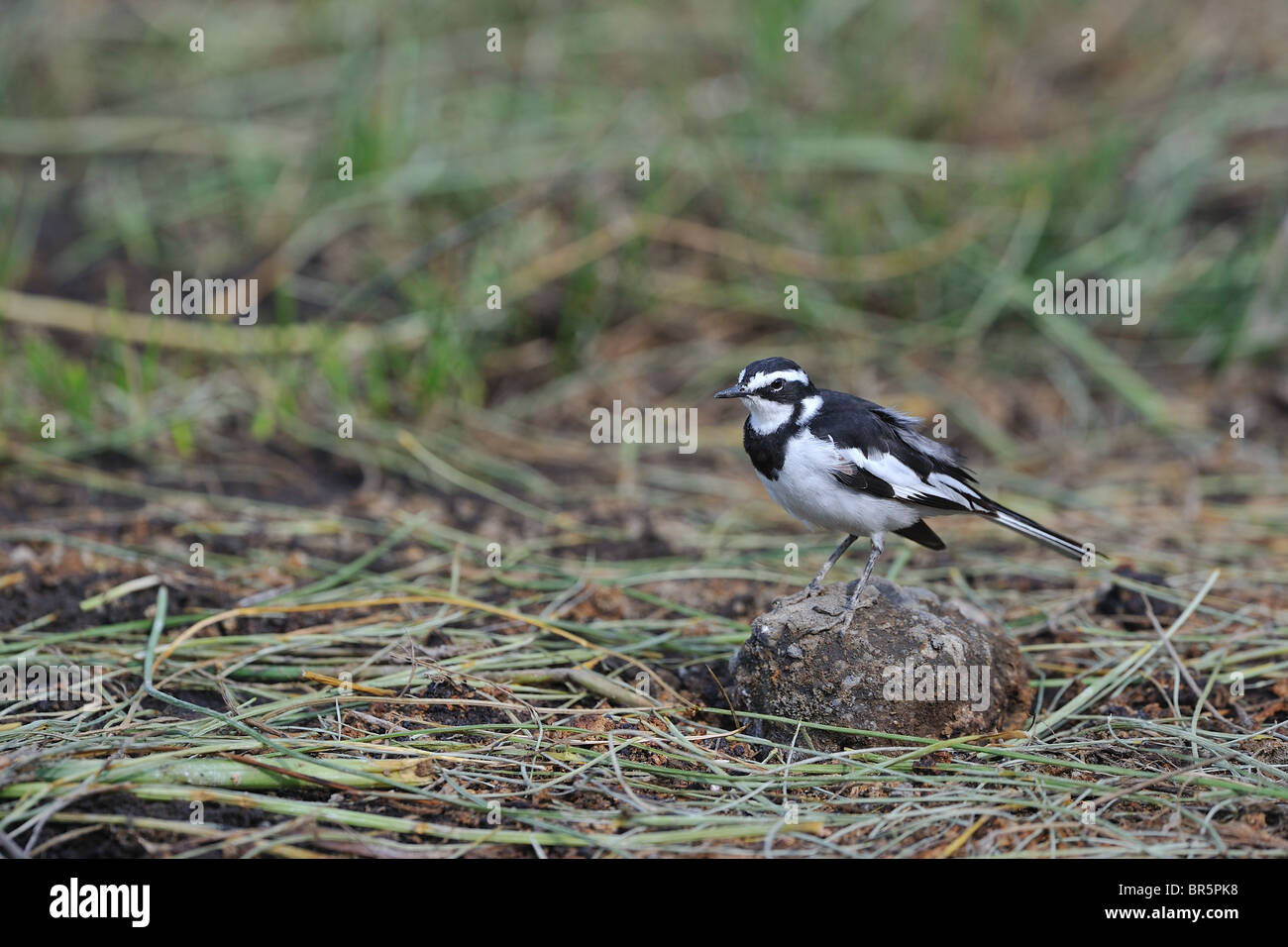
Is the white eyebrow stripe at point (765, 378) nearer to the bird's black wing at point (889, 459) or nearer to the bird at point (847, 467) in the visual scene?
the bird at point (847, 467)

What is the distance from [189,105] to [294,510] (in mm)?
4290

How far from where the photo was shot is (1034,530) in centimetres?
390

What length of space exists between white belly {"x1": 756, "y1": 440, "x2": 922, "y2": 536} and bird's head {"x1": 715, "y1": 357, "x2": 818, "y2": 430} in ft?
0.52

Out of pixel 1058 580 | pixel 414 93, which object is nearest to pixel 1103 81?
pixel 414 93

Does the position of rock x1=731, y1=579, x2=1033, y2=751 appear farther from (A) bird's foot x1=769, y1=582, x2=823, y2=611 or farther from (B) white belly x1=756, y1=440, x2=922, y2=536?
(B) white belly x1=756, y1=440, x2=922, y2=536

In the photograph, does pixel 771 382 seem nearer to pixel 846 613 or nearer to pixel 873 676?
A: pixel 846 613

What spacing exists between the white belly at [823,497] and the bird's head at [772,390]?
0.16 metres

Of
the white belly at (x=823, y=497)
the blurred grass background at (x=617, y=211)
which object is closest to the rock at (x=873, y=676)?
the white belly at (x=823, y=497)

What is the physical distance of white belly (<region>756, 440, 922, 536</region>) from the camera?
12.6 feet

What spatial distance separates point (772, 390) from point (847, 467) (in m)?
0.36

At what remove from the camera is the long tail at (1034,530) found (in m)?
3.89

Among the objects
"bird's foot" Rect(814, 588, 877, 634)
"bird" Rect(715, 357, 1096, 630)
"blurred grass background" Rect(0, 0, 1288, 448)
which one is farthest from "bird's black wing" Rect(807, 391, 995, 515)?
"blurred grass background" Rect(0, 0, 1288, 448)

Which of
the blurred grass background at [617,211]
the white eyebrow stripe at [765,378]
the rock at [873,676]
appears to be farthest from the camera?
the blurred grass background at [617,211]
